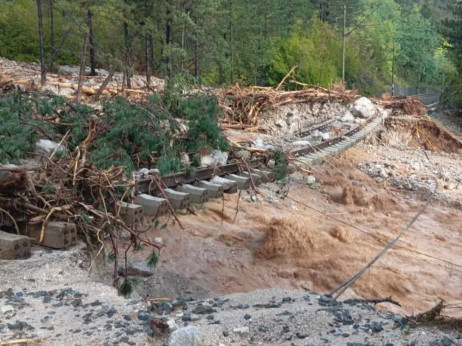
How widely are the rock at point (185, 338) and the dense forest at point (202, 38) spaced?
9.69 m

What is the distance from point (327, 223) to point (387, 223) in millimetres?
1541

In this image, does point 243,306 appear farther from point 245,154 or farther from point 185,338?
point 245,154

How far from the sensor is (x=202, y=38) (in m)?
26.4

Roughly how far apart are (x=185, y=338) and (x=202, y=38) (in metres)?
24.3

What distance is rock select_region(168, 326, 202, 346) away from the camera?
3.26 m

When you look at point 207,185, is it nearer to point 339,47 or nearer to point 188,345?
point 188,345

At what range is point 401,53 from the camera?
70188 mm

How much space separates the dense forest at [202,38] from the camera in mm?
19812

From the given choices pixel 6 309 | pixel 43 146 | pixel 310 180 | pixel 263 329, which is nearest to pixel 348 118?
pixel 310 180

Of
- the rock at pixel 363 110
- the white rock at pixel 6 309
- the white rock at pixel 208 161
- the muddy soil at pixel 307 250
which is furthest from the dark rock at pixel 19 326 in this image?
the rock at pixel 363 110

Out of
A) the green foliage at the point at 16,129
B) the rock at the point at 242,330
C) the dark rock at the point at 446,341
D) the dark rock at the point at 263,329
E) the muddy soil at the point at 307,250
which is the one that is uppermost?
the green foliage at the point at 16,129

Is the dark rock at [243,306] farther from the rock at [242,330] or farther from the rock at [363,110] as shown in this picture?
the rock at [363,110]

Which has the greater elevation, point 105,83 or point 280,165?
point 105,83

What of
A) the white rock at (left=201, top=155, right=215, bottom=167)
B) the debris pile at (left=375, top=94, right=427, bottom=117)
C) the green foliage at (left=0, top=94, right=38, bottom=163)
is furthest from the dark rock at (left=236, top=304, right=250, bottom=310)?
the debris pile at (left=375, top=94, right=427, bottom=117)
